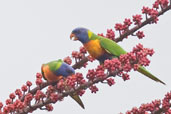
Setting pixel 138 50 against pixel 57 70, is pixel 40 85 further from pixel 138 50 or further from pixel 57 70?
pixel 138 50

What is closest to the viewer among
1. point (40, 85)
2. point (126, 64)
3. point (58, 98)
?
point (126, 64)

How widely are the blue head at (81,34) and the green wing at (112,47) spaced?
12.7 inches

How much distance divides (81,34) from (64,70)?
61 centimetres

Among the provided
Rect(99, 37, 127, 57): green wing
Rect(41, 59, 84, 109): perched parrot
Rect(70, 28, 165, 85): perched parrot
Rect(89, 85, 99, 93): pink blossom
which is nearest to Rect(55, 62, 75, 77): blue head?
Rect(41, 59, 84, 109): perched parrot

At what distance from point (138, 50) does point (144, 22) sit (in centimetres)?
76

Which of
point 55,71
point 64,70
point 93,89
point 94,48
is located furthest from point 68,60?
point 93,89

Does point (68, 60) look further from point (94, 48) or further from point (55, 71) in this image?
point (94, 48)

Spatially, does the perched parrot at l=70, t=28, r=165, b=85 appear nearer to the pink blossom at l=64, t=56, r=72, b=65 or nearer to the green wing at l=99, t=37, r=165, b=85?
the green wing at l=99, t=37, r=165, b=85

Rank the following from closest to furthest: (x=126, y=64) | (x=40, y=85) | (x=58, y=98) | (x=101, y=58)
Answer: (x=126, y=64), (x=58, y=98), (x=40, y=85), (x=101, y=58)

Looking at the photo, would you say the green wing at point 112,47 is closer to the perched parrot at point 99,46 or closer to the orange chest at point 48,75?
the perched parrot at point 99,46

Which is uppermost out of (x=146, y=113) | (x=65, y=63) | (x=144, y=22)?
(x=65, y=63)

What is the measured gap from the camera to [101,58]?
14.9 feet

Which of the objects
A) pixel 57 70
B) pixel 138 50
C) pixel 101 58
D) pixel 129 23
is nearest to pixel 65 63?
pixel 57 70

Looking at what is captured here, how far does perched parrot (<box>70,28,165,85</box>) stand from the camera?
4.39m
